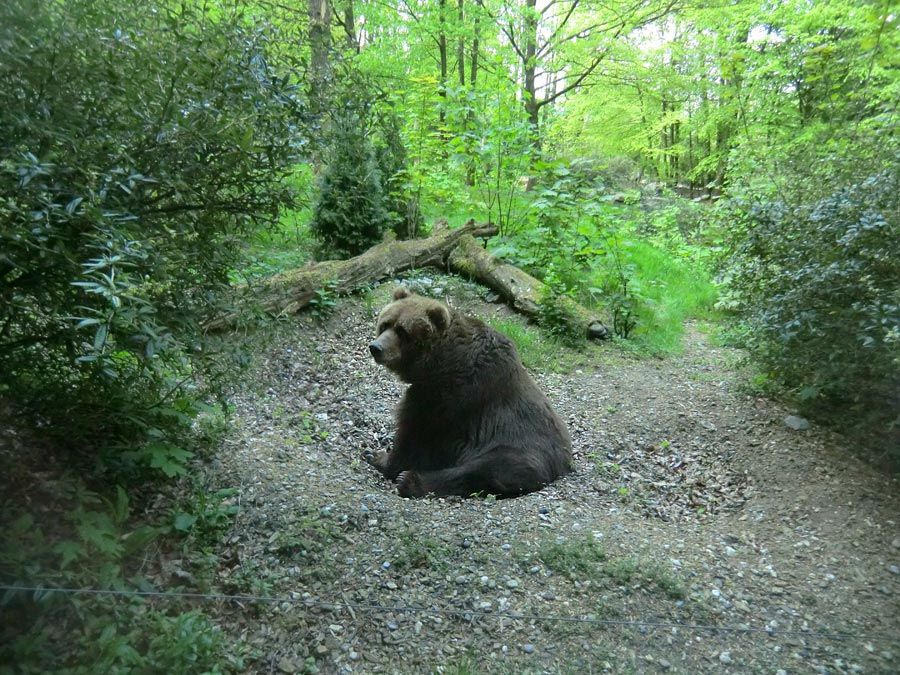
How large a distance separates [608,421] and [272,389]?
3583mm

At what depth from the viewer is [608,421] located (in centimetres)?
652

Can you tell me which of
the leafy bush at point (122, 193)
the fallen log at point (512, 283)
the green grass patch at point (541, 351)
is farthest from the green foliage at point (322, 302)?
the leafy bush at point (122, 193)

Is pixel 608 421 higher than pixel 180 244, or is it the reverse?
pixel 180 244

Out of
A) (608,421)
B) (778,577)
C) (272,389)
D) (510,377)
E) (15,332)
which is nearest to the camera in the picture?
(15,332)

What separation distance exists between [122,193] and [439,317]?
2.82 m

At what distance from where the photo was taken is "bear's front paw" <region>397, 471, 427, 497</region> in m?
4.73

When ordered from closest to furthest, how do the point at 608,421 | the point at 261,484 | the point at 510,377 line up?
1. the point at 261,484
2. the point at 510,377
3. the point at 608,421

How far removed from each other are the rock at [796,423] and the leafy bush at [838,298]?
0.16m

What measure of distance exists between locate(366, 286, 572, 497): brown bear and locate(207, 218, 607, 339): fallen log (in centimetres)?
224

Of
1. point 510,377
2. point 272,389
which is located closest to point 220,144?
point 510,377

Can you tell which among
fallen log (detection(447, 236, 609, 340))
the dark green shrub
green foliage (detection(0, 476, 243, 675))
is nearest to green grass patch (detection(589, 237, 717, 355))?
fallen log (detection(447, 236, 609, 340))

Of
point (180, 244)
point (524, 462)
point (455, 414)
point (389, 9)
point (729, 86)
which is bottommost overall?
point (524, 462)

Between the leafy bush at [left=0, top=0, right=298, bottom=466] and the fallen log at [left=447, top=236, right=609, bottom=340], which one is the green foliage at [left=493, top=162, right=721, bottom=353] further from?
the leafy bush at [left=0, top=0, right=298, bottom=466]

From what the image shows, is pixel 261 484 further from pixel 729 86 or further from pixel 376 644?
pixel 729 86
